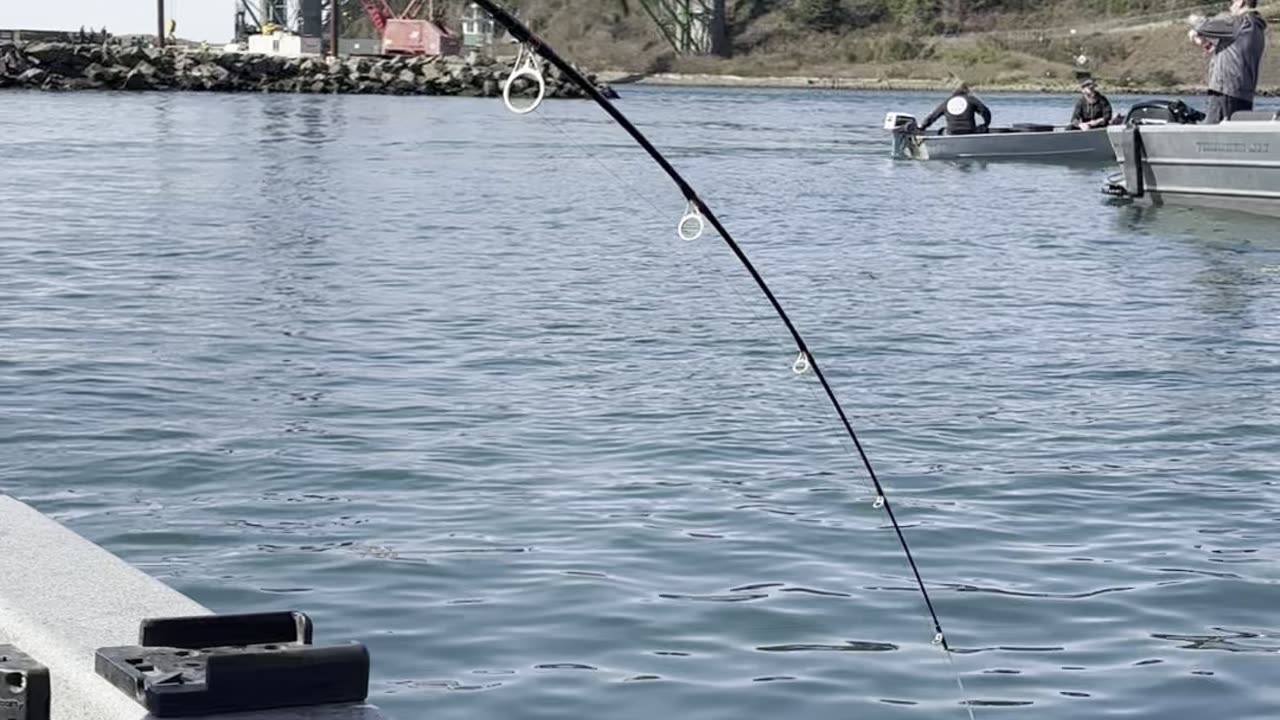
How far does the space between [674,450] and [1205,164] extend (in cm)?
1382

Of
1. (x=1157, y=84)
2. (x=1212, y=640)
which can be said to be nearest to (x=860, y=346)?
(x=1212, y=640)

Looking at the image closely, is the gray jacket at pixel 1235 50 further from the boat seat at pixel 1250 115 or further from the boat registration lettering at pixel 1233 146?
the boat registration lettering at pixel 1233 146

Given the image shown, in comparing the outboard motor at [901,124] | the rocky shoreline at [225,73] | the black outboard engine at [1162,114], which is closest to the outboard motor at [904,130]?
the outboard motor at [901,124]

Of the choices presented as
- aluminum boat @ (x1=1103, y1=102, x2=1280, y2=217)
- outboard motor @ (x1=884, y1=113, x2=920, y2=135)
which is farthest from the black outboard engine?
outboard motor @ (x1=884, y1=113, x2=920, y2=135)

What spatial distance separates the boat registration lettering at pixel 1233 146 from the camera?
69.5 ft

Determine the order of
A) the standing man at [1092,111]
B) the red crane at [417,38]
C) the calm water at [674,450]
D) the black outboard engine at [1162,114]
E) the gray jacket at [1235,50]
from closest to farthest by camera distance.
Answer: the calm water at [674,450] < the gray jacket at [1235,50] < the black outboard engine at [1162,114] < the standing man at [1092,111] < the red crane at [417,38]

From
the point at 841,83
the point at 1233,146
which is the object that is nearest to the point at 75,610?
the point at 1233,146

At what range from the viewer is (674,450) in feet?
32.5

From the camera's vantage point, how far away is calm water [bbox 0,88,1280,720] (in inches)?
263

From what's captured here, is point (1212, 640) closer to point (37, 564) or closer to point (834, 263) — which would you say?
point (37, 564)

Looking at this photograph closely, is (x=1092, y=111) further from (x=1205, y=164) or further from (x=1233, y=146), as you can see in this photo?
(x=1233, y=146)

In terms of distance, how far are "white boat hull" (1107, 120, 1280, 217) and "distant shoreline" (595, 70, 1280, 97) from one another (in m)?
79.9

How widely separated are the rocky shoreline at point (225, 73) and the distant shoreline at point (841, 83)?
28250mm

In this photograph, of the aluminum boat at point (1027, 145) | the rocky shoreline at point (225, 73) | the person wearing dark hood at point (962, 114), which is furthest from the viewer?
the rocky shoreline at point (225, 73)
